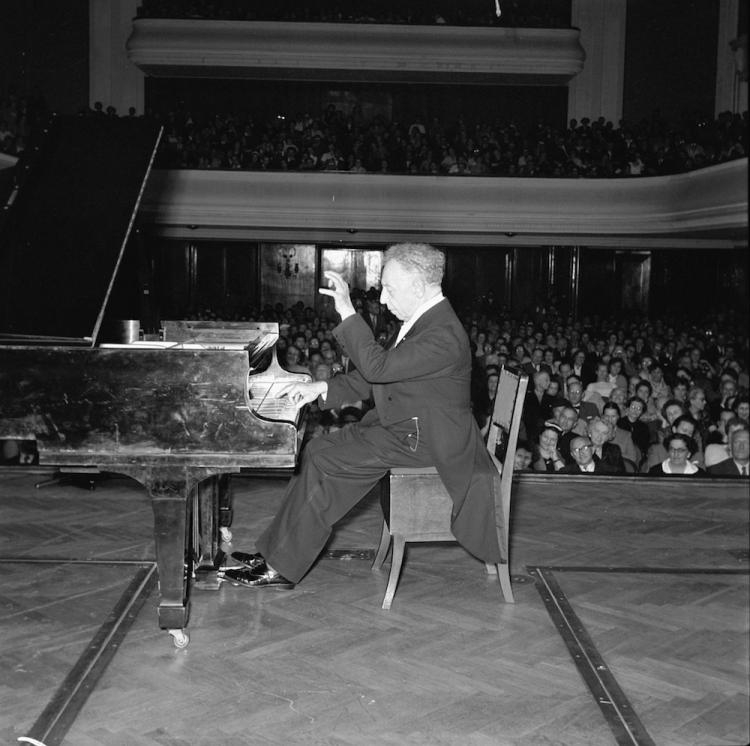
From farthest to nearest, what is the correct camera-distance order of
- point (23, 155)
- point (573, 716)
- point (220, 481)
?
1. point (220, 481)
2. point (23, 155)
3. point (573, 716)

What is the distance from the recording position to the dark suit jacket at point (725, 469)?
6.17 m

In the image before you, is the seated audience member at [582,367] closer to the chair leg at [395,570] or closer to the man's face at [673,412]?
the man's face at [673,412]

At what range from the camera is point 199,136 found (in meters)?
15.6

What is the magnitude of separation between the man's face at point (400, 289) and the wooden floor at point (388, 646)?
1213mm

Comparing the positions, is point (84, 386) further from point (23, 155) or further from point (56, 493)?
point (56, 493)

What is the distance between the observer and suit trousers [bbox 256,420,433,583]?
3836 mm

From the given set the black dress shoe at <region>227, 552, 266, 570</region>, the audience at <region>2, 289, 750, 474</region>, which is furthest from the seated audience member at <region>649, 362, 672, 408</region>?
the black dress shoe at <region>227, 552, 266, 570</region>

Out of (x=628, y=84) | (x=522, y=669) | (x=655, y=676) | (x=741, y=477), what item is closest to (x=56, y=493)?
(x=522, y=669)

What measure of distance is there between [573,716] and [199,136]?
14106mm

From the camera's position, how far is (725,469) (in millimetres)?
6215


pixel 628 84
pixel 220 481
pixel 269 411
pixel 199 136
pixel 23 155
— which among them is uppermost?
pixel 628 84

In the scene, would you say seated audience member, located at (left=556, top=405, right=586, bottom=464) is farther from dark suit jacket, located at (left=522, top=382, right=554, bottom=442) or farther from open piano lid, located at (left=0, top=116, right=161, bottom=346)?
open piano lid, located at (left=0, top=116, right=161, bottom=346)

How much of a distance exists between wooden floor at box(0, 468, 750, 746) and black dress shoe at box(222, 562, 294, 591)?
0.19 feet

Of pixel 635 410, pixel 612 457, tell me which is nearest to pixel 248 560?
pixel 612 457
